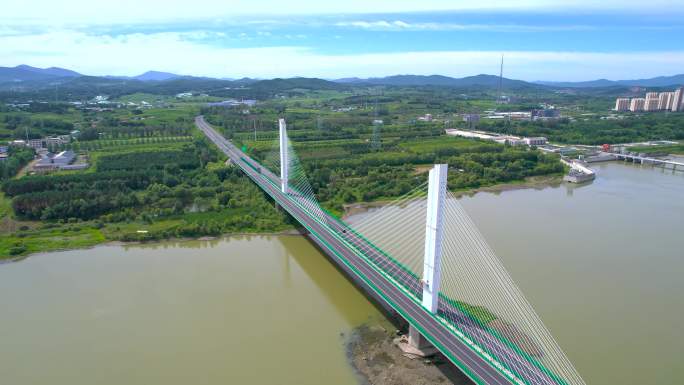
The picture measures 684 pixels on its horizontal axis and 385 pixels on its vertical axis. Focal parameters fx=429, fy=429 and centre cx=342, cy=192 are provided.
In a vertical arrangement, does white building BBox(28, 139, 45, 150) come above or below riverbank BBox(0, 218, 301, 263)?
above

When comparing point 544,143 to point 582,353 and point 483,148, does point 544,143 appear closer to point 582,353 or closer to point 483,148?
point 483,148

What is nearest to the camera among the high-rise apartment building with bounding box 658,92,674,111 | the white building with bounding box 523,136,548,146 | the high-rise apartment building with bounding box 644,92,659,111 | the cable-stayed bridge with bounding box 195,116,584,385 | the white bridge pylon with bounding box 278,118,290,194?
the cable-stayed bridge with bounding box 195,116,584,385

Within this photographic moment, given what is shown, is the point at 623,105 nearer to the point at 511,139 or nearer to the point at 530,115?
the point at 530,115

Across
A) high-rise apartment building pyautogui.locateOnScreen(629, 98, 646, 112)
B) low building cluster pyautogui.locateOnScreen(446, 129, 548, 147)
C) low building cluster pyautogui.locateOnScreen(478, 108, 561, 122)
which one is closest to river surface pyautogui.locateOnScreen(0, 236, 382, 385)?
low building cluster pyautogui.locateOnScreen(446, 129, 548, 147)

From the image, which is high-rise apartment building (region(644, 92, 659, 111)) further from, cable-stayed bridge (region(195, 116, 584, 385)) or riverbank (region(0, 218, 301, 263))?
riverbank (region(0, 218, 301, 263))

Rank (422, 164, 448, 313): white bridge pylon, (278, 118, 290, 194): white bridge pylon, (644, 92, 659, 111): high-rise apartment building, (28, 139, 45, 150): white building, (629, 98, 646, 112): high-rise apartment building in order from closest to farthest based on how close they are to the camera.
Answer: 1. (422, 164, 448, 313): white bridge pylon
2. (278, 118, 290, 194): white bridge pylon
3. (28, 139, 45, 150): white building
4. (644, 92, 659, 111): high-rise apartment building
5. (629, 98, 646, 112): high-rise apartment building

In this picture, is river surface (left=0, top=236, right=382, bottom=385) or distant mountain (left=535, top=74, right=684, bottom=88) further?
distant mountain (left=535, top=74, right=684, bottom=88)
